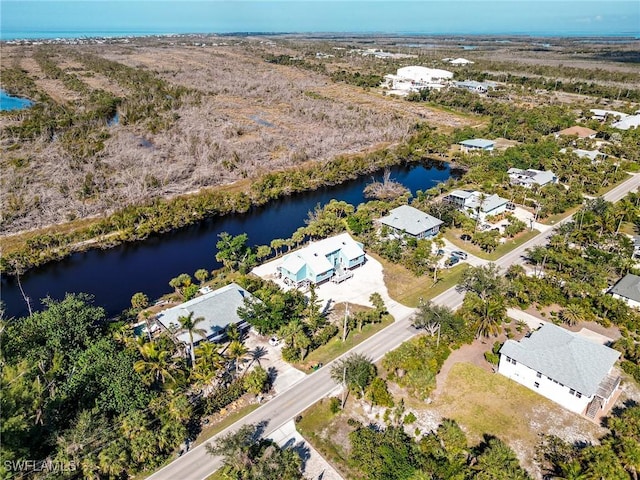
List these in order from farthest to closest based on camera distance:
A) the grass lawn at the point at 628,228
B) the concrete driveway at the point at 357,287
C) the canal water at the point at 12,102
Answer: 1. the canal water at the point at 12,102
2. the grass lawn at the point at 628,228
3. the concrete driveway at the point at 357,287

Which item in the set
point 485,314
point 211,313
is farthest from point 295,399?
point 485,314

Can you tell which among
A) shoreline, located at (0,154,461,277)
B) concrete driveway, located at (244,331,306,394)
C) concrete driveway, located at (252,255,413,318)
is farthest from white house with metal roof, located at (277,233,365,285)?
A: shoreline, located at (0,154,461,277)

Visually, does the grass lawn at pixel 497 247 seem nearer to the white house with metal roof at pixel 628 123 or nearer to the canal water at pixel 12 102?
the white house with metal roof at pixel 628 123

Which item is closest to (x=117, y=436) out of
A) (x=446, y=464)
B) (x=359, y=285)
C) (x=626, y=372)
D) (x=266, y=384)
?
(x=266, y=384)

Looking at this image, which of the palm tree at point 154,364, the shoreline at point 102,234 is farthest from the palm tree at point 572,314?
the shoreline at point 102,234

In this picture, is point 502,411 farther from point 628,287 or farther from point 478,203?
point 478,203

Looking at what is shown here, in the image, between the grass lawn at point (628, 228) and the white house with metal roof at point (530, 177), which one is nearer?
the grass lawn at point (628, 228)

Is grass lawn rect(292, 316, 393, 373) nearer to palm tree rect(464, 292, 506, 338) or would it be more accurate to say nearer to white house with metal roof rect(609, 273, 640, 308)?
palm tree rect(464, 292, 506, 338)
